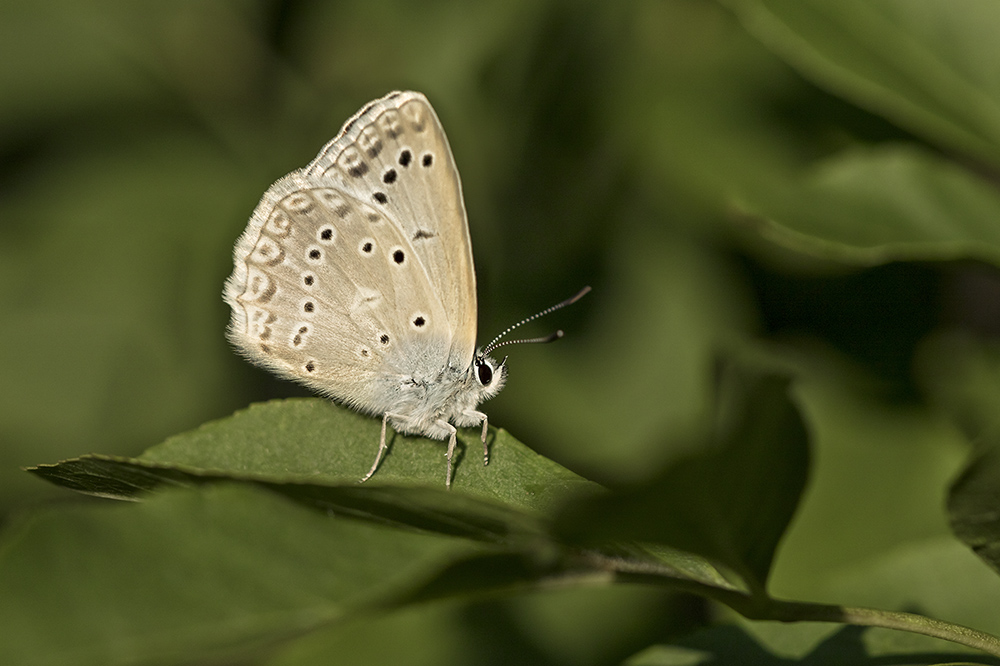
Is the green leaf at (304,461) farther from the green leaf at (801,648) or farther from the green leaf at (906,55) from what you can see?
the green leaf at (906,55)

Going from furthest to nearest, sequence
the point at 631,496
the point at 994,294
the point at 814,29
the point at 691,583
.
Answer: the point at 994,294
the point at 814,29
the point at 691,583
the point at 631,496

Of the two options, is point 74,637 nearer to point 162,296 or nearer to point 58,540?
point 58,540

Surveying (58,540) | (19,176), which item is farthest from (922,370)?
(19,176)

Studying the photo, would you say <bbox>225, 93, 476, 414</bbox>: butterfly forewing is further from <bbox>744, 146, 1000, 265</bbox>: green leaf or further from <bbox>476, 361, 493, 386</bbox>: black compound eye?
<bbox>744, 146, 1000, 265</bbox>: green leaf

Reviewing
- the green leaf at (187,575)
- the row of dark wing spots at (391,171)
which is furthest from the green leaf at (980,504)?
the row of dark wing spots at (391,171)

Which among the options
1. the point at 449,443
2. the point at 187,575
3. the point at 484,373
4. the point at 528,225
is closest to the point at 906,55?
the point at 528,225

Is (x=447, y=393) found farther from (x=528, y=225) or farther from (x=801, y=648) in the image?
(x=801, y=648)
